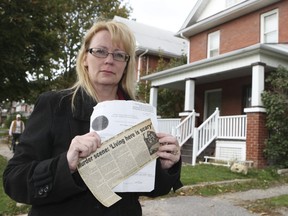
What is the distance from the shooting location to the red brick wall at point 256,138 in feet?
35.5

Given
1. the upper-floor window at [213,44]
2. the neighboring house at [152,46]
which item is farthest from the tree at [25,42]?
the neighboring house at [152,46]

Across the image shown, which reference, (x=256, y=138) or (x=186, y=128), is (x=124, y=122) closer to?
(x=256, y=138)

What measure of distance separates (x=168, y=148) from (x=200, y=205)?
4.85m

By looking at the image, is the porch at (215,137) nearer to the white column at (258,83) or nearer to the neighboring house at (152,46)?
the white column at (258,83)

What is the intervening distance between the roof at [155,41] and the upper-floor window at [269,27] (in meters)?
9.89

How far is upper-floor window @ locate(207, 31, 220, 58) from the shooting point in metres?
16.8

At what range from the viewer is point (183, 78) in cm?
1454

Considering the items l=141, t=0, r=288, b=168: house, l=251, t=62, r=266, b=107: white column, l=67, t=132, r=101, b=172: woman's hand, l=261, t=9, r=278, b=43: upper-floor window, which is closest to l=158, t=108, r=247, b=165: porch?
l=141, t=0, r=288, b=168: house

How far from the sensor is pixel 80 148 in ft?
4.92

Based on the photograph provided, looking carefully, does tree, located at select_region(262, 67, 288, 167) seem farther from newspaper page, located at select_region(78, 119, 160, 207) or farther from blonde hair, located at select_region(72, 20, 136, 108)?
newspaper page, located at select_region(78, 119, 160, 207)

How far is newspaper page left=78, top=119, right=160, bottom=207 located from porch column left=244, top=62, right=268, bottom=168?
31.8 ft

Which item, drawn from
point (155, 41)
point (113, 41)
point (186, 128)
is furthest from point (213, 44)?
point (113, 41)

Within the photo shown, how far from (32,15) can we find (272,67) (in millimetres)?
7926

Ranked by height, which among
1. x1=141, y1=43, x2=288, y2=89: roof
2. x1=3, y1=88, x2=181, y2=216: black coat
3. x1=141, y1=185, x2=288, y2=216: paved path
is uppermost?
x1=141, y1=43, x2=288, y2=89: roof
